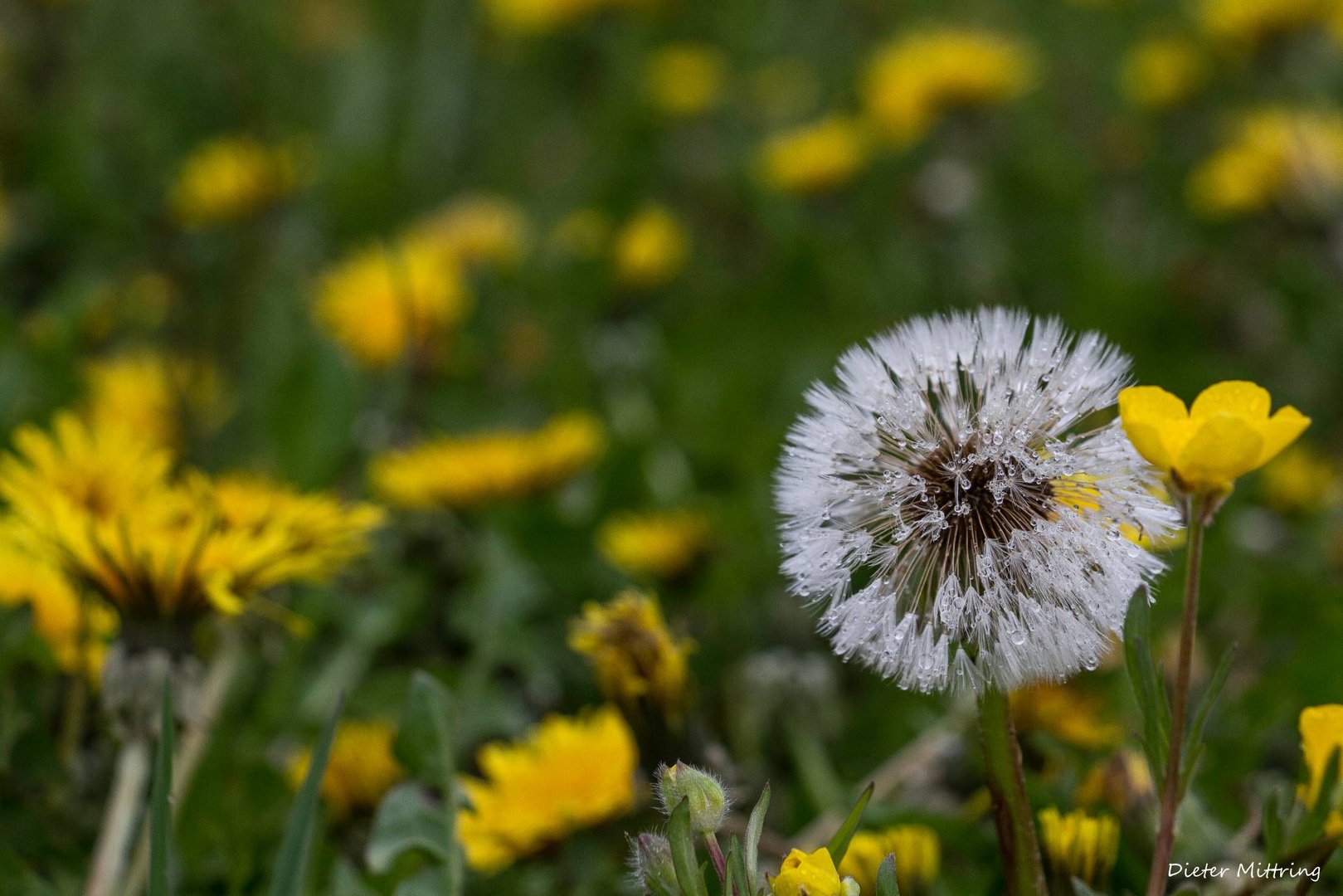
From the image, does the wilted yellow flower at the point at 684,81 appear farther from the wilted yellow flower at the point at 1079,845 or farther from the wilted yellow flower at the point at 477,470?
the wilted yellow flower at the point at 1079,845

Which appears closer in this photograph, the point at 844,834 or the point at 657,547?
the point at 844,834

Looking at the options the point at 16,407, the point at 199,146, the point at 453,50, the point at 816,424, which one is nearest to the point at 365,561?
the point at 16,407

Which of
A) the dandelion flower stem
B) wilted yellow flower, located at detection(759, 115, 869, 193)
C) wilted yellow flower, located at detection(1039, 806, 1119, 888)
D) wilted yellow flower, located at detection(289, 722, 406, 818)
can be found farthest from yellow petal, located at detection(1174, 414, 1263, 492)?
wilted yellow flower, located at detection(759, 115, 869, 193)

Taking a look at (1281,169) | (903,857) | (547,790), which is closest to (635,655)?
(547,790)

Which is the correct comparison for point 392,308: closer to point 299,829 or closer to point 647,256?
point 647,256

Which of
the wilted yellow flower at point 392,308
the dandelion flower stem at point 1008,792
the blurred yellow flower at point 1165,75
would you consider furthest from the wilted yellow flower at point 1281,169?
the dandelion flower stem at point 1008,792
